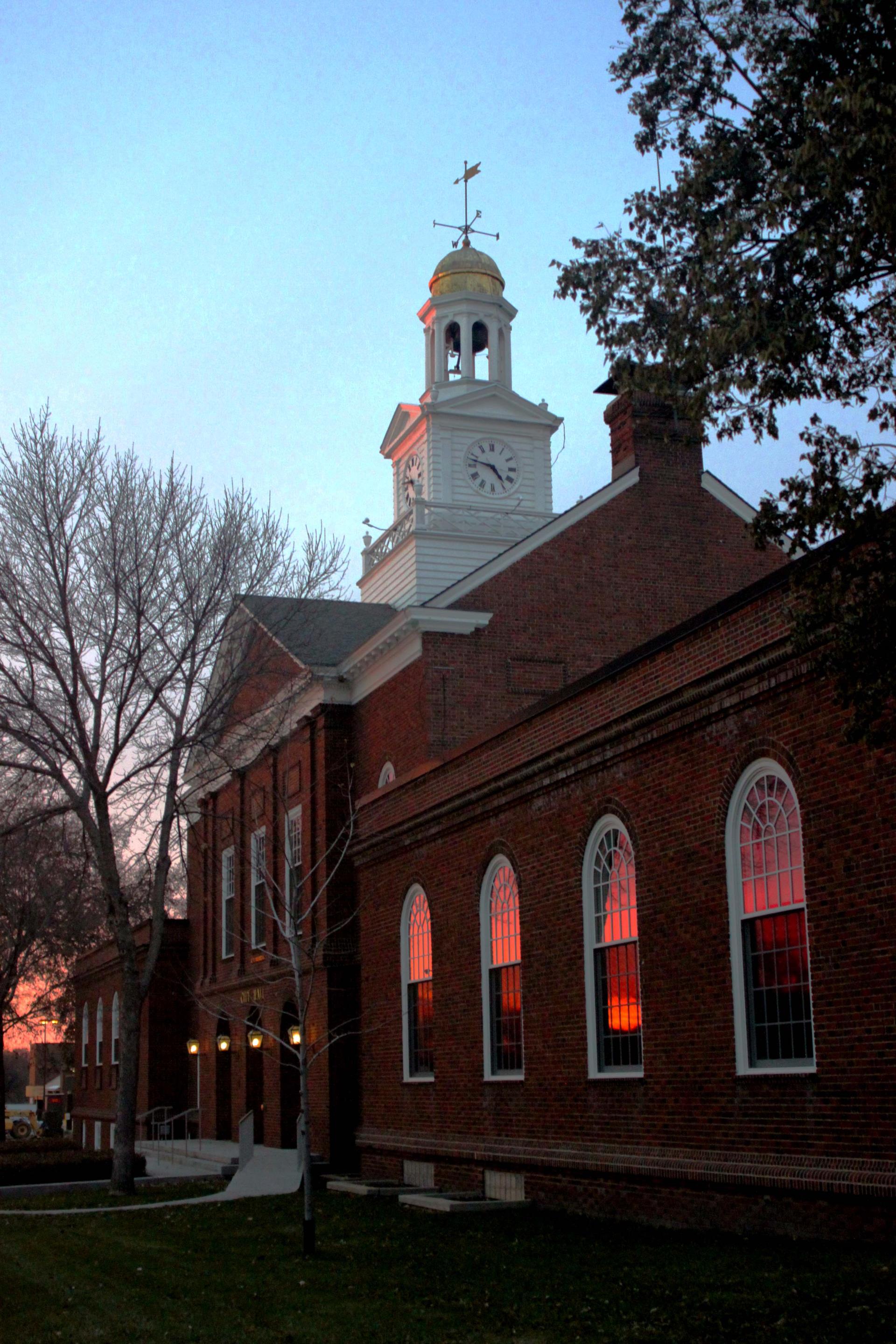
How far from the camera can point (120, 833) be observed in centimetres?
2688

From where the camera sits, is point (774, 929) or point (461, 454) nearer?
point (774, 929)

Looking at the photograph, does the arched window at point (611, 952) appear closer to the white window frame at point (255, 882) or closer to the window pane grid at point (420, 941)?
the window pane grid at point (420, 941)

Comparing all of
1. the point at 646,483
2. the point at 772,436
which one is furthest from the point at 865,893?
the point at 646,483

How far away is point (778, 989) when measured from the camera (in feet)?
43.4

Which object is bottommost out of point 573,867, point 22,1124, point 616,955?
point 22,1124

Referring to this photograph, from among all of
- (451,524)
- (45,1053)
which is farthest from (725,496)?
(45,1053)

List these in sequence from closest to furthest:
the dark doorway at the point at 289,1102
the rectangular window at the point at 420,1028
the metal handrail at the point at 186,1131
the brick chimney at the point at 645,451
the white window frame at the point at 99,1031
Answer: the rectangular window at the point at 420,1028, the brick chimney at the point at 645,451, the dark doorway at the point at 289,1102, the metal handrail at the point at 186,1131, the white window frame at the point at 99,1031

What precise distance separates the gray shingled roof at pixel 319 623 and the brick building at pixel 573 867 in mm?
98

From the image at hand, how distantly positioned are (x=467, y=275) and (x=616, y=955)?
27.1 meters

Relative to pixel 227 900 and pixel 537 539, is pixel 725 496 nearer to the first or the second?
pixel 537 539

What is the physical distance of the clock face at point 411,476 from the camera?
1500 inches

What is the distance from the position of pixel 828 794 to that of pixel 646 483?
1553cm

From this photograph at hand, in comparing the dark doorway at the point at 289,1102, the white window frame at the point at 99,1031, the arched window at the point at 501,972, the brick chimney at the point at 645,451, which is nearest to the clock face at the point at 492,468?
the brick chimney at the point at 645,451

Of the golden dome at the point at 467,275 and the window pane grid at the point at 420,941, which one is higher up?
the golden dome at the point at 467,275
